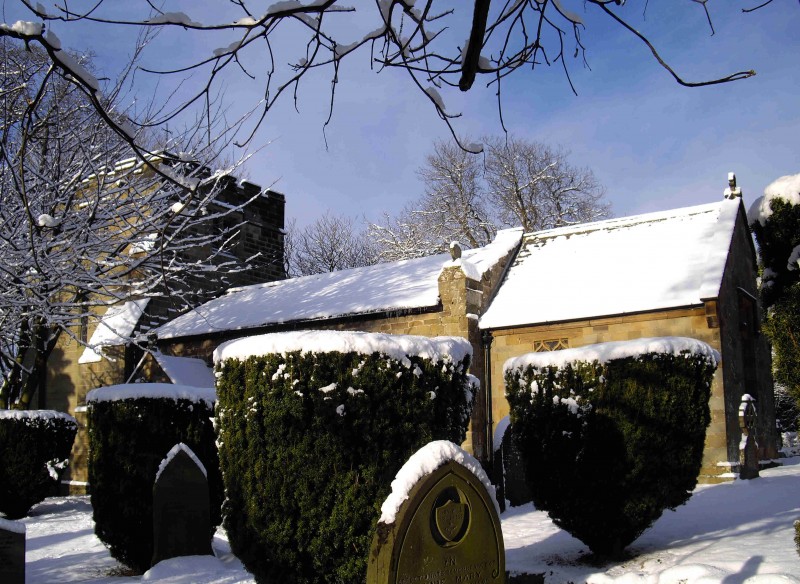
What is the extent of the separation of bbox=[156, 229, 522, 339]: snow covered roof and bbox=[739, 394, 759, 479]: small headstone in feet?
21.5

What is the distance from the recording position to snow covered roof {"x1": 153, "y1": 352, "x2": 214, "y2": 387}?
18578 mm

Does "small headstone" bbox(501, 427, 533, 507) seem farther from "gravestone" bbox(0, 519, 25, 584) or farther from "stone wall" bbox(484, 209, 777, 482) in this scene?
"gravestone" bbox(0, 519, 25, 584)

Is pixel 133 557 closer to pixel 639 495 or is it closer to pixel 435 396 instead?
pixel 435 396

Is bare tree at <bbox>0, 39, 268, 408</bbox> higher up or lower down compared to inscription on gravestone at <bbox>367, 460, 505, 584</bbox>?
higher up

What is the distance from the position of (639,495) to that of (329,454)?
3.52 meters

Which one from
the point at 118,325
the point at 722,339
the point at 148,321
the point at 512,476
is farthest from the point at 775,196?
the point at 148,321

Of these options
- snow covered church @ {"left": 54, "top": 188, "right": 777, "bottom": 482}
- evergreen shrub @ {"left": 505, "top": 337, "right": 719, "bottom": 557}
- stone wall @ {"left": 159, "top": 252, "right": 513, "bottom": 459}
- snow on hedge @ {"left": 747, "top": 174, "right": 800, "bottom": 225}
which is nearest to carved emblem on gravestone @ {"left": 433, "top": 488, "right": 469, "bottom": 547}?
evergreen shrub @ {"left": 505, "top": 337, "right": 719, "bottom": 557}

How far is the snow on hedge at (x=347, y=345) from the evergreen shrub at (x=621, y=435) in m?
1.93

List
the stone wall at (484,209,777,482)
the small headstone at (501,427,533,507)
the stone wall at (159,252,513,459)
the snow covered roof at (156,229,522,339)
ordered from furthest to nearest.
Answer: the snow covered roof at (156,229,522,339)
the stone wall at (159,252,513,459)
the stone wall at (484,209,777,482)
the small headstone at (501,427,533,507)

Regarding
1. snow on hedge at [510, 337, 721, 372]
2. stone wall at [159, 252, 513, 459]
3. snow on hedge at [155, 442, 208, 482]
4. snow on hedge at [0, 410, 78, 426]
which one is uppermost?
stone wall at [159, 252, 513, 459]

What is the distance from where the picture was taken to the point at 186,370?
19.5 m

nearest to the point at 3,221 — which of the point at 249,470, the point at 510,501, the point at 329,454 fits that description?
the point at 249,470

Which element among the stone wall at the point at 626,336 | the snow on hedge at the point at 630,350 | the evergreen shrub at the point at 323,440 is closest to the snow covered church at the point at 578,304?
the stone wall at the point at 626,336

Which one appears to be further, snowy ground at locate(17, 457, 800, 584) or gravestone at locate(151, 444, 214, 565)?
gravestone at locate(151, 444, 214, 565)
